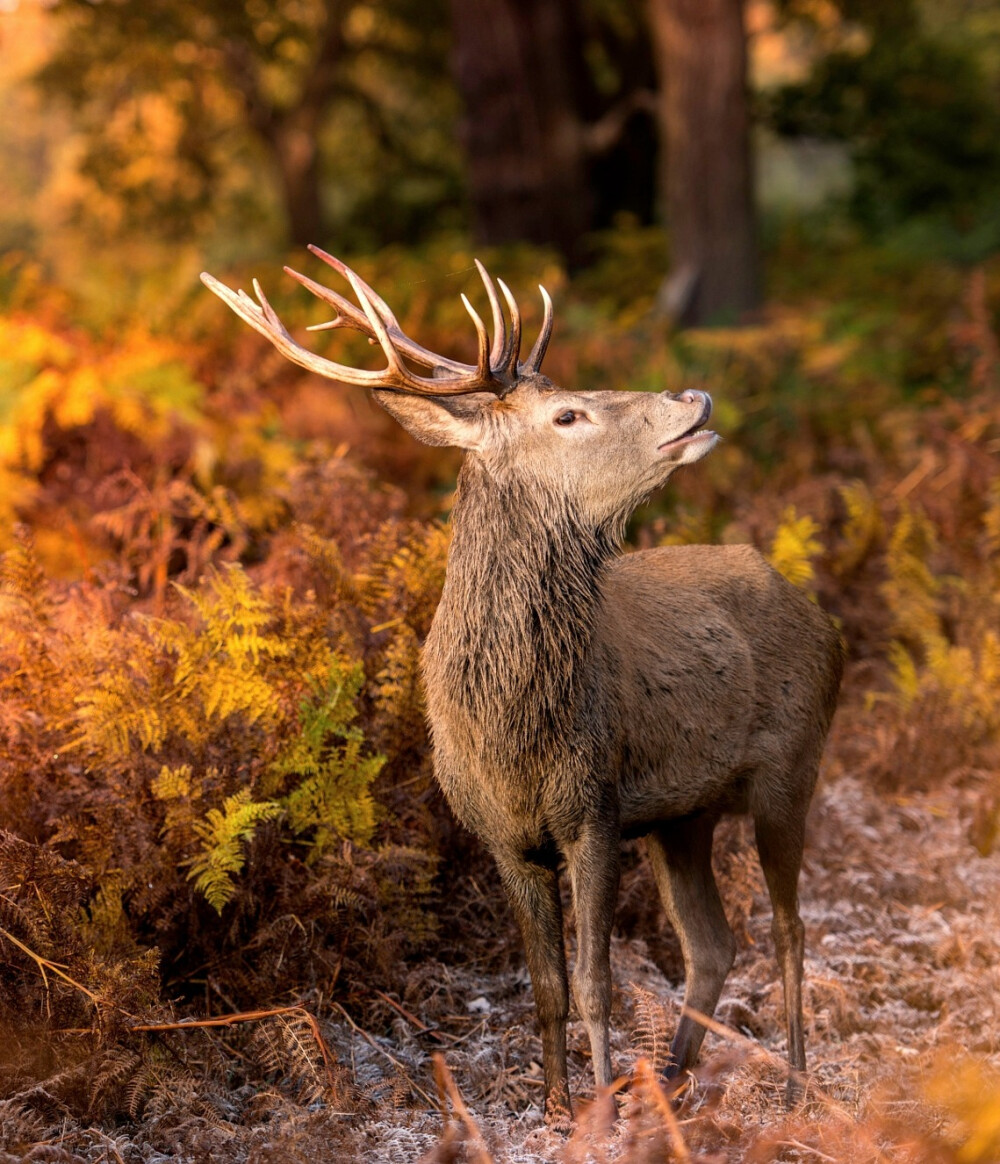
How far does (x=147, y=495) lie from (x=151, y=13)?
1256 cm

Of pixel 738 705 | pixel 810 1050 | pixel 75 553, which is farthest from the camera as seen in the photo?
pixel 75 553

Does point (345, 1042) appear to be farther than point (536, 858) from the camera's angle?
Yes

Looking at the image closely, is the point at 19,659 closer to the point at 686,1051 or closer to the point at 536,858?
the point at 536,858

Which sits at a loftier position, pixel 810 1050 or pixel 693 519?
pixel 693 519

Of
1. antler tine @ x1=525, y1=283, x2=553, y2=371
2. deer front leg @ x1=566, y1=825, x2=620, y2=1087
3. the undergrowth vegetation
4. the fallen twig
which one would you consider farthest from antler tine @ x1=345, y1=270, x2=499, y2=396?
the fallen twig

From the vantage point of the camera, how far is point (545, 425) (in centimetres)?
369

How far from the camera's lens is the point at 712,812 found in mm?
4082

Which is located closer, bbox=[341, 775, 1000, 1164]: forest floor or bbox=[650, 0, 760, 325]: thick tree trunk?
bbox=[341, 775, 1000, 1164]: forest floor

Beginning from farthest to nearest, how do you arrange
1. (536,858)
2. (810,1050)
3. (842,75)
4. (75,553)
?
(842,75) < (75,553) < (810,1050) < (536,858)

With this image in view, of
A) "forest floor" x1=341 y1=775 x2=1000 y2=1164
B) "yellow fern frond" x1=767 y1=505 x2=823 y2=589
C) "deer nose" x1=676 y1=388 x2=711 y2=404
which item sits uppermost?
"deer nose" x1=676 y1=388 x2=711 y2=404

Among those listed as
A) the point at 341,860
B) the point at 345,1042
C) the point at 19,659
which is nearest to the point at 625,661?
the point at 341,860

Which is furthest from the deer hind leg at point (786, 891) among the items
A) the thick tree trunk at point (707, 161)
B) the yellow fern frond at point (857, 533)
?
the thick tree trunk at point (707, 161)

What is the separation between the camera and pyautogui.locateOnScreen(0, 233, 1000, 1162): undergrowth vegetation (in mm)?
3670

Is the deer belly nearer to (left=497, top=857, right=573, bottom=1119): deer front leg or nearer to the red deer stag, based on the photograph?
the red deer stag
